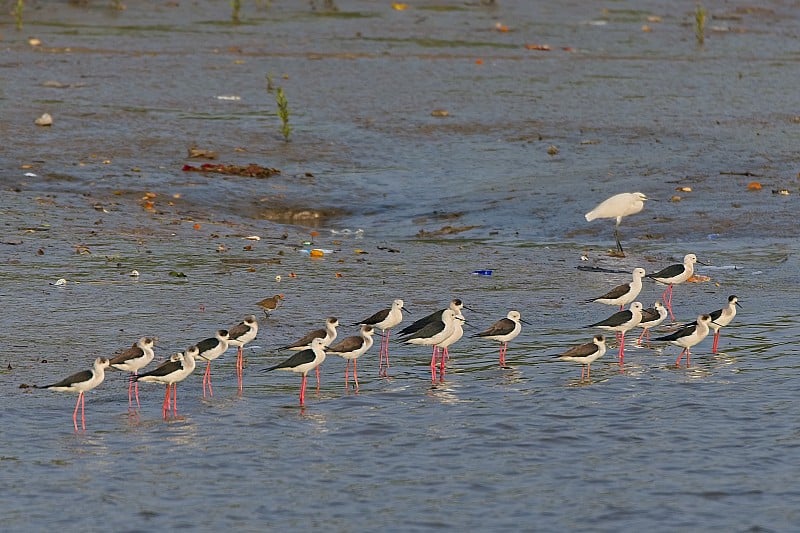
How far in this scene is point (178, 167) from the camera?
21.9 meters

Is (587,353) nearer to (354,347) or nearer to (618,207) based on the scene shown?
(354,347)

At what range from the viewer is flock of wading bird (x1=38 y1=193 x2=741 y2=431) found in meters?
11.4

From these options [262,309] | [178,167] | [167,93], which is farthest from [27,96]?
[262,309]

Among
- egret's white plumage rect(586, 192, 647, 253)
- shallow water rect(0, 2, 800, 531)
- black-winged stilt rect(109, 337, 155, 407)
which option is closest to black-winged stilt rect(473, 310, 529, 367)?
shallow water rect(0, 2, 800, 531)

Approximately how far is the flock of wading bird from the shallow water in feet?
0.61

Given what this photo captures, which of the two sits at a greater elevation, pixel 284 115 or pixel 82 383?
pixel 284 115

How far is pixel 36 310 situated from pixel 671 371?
6.06 metres

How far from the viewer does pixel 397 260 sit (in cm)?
1712

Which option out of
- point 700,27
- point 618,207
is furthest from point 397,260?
point 700,27

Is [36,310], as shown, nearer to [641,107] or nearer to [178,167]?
[178,167]

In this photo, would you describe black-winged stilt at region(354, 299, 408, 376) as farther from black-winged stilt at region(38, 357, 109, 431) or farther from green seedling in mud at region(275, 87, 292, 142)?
green seedling in mud at region(275, 87, 292, 142)


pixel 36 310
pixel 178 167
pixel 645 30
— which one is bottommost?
pixel 36 310

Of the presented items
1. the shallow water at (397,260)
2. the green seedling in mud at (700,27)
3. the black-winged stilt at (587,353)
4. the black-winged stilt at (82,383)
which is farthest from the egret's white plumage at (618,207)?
the green seedling in mud at (700,27)

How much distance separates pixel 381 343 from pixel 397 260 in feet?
11.2
